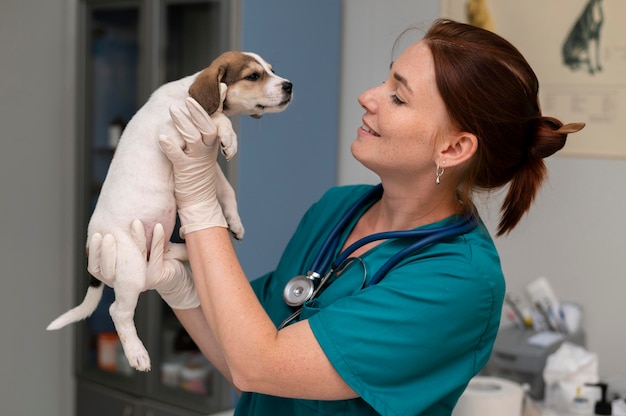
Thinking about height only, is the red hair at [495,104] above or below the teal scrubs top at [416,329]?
above

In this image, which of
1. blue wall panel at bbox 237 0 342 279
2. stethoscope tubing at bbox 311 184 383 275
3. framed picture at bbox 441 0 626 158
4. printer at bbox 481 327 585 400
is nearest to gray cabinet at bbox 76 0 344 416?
blue wall panel at bbox 237 0 342 279

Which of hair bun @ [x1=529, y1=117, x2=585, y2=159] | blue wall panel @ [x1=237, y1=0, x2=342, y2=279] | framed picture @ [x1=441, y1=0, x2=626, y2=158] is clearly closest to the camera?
hair bun @ [x1=529, y1=117, x2=585, y2=159]

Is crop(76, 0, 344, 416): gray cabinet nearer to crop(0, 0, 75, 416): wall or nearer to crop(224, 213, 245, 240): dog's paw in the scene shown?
crop(0, 0, 75, 416): wall

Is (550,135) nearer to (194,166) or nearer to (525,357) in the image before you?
(194,166)

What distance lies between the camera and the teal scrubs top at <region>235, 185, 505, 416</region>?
1.10 metres

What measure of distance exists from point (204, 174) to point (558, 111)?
1552 millimetres

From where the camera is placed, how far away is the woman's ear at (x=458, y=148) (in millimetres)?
1204

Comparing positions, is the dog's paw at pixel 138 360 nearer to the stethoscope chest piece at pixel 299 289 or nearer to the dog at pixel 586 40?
the stethoscope chest piece at pixel 299 289

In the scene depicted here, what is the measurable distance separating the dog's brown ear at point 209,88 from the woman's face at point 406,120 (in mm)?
240

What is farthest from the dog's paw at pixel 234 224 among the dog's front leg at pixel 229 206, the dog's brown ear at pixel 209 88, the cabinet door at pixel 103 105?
the cabinet door at pixel 103 105

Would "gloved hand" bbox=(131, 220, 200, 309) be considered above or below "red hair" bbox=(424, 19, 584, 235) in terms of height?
below

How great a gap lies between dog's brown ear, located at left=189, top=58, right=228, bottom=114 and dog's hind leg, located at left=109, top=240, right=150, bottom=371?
251 millimetres

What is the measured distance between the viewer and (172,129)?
1168 mm

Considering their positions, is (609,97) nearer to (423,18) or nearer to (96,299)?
(423,18)
